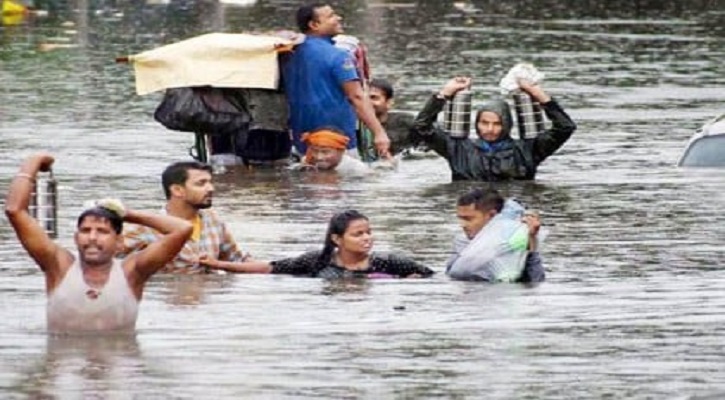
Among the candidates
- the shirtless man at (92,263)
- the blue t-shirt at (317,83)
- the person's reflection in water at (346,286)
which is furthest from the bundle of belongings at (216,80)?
the shirtless man at (92,263)

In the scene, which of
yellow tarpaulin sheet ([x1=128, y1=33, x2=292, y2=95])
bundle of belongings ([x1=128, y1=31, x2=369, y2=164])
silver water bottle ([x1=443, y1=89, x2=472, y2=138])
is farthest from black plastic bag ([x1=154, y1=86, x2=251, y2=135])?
silver water bottle ([x1=443, y1=89, x2=472, y2=138])

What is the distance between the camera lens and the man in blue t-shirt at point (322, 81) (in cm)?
2133

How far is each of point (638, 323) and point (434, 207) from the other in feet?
18.5

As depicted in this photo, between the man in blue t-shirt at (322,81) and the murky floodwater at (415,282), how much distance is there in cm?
58

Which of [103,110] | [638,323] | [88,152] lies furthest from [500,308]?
[103,110]

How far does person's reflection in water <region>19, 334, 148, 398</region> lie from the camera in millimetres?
11617

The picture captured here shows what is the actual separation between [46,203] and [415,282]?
233 cm

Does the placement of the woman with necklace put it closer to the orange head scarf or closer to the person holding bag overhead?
the person holding bag overhead

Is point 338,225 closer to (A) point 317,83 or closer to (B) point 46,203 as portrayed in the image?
(B) point 46,203

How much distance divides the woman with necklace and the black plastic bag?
18.0 ft

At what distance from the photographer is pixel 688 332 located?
43.8 feet

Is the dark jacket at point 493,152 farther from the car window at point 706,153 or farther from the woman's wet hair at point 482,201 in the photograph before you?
the woman's wet hair at point 482,201

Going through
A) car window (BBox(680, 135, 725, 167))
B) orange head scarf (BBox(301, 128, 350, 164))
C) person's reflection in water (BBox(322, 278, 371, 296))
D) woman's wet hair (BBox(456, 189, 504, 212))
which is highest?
woman's wet hair (BBox(456, 189, 504, 212))

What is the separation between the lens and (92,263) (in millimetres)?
12953
